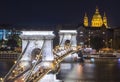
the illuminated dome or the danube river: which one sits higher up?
the illuminated dome

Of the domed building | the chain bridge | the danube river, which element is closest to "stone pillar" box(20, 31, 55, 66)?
the chain bridge

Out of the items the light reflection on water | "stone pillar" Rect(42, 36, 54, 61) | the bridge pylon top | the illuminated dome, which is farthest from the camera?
the illuminated dome

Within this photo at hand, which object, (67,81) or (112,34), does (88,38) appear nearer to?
(112,34)

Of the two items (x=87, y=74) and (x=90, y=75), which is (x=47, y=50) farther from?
(x=87, y=74)

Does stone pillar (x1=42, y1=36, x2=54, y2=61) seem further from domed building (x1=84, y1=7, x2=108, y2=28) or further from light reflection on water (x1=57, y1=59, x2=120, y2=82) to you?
domed building (x1=84, y1=7, x2=108, y2=28)

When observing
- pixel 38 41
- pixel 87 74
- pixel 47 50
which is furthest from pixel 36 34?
pixel 87 74

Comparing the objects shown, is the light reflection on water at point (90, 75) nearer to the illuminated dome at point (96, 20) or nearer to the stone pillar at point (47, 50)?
the stone pillar at point (47, 50)

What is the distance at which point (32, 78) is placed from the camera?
27.8 meters

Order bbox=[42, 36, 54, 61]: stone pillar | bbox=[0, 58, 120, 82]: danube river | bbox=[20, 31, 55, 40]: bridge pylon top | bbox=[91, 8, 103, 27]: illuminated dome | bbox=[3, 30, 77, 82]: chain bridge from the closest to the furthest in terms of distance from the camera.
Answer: bbox=[3, 30, 77, 82]: chain bridge < bbox=[20, 31, 55, 40]: bridge pylon top < bbox=[42, 36, 54, 61]: stone pillar < bbox=[0, 58, 120, 82]: danube river < bbox=[91, 8, 103, 27]: illuminated dome

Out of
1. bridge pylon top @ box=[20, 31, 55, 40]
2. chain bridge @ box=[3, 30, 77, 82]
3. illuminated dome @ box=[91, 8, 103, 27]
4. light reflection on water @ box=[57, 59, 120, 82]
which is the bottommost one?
light reflection on water @ box=[57, 59, 120, 82]

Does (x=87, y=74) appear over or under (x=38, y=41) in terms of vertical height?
under

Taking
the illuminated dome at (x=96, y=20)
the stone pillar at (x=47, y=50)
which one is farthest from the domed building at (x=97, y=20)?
the stone pillar at (x=47, y=50)

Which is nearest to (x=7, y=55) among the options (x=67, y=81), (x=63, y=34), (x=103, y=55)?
(x=63, y=34)

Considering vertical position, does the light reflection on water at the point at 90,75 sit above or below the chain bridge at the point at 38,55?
below
